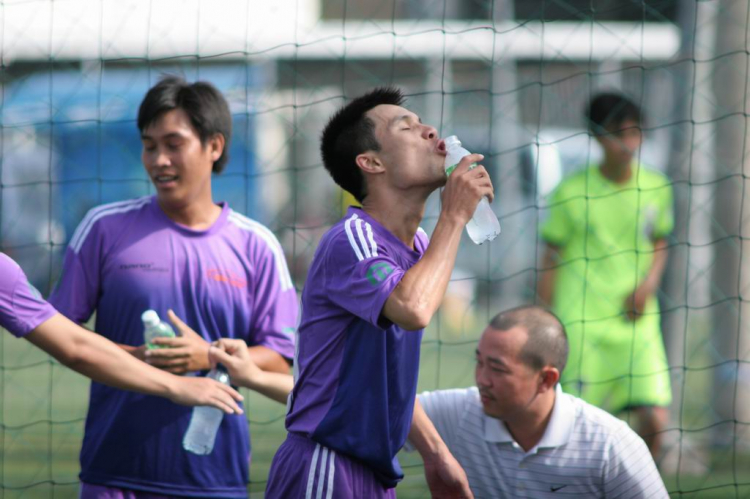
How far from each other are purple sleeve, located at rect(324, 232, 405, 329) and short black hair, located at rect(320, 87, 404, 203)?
32cm

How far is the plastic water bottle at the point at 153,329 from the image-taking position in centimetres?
339

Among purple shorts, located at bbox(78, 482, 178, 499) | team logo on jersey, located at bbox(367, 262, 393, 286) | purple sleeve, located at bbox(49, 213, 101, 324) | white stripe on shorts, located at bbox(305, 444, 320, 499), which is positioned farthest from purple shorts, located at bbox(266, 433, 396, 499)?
purple sleeve, located at bbox(49, 213, 101, 324)

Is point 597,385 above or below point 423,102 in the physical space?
below

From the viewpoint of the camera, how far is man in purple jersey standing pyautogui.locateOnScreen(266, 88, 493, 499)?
103 inches

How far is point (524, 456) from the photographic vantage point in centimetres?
352

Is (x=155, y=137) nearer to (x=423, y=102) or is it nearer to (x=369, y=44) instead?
(x=423, y=102)

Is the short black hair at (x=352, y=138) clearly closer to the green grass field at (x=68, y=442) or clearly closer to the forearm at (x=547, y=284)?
the green grass field at (x=68, y=442)

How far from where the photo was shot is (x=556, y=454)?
349 cm

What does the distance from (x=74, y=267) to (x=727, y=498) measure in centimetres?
382

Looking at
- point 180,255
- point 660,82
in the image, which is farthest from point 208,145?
point 660,82

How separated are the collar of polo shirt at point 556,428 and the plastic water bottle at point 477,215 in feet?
2.69

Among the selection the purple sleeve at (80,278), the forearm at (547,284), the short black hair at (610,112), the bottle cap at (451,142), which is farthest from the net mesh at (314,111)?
the bottle cap at (451,142)

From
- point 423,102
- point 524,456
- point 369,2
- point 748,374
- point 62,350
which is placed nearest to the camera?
point 62,350

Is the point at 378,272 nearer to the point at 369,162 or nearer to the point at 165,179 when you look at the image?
the point at 369,162
